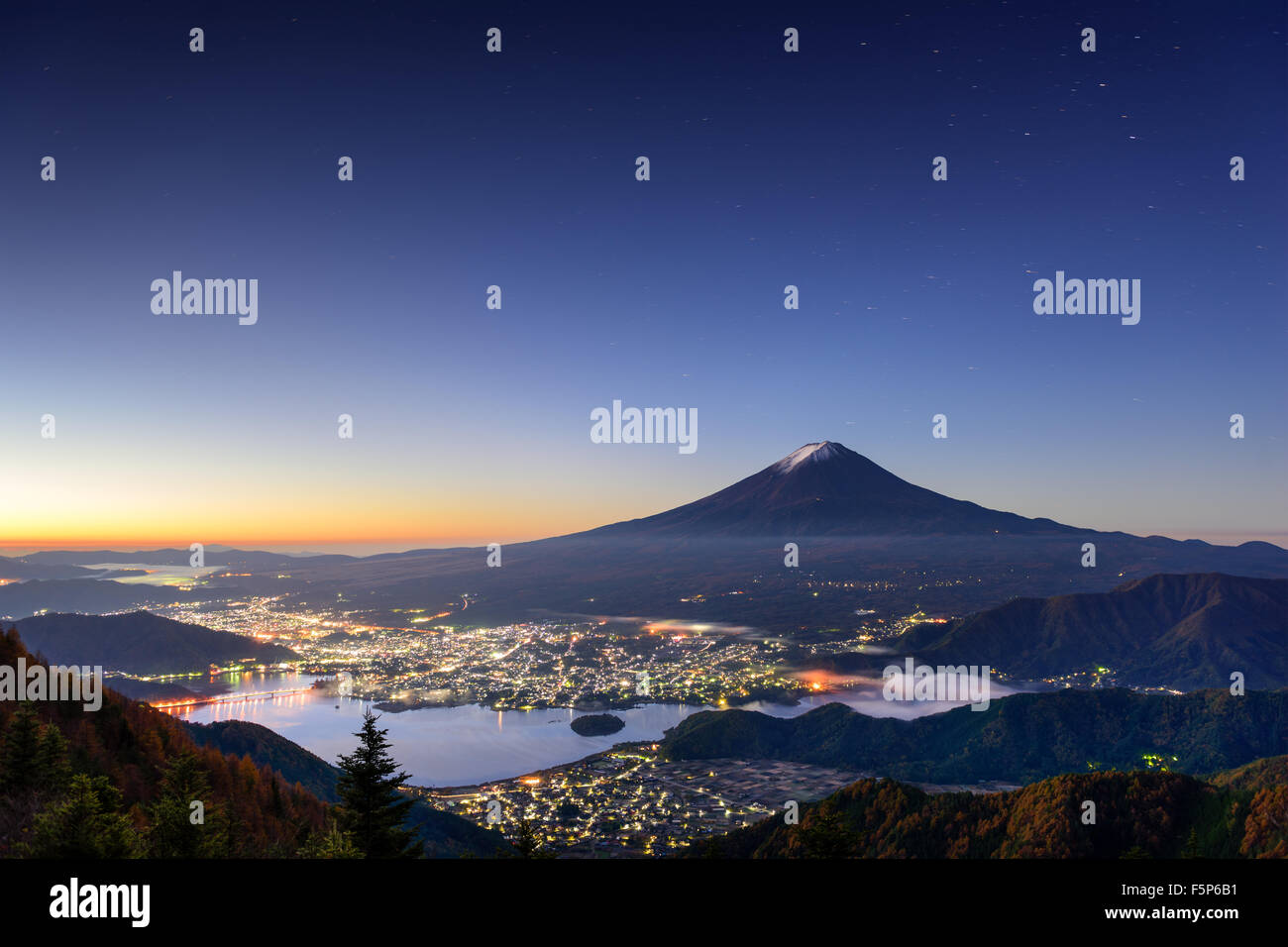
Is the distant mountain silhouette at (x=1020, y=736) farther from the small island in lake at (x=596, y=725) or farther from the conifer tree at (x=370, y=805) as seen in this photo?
the conifer tree at (x=370, y=805)

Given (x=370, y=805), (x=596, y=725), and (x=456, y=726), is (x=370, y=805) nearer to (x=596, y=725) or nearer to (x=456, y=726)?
(x=456, y=726)

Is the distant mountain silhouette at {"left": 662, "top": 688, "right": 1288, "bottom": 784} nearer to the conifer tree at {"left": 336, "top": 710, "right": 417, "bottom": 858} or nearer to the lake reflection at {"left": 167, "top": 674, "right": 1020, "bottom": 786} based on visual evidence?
the lake reflection at {"left": 167, "top": 674, "right": 1020, "bottom": 786}

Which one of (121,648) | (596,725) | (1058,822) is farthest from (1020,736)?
(121,648)

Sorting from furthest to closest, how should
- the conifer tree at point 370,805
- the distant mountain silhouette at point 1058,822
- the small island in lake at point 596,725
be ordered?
1. the small island in lake at point 596,725
2. the distant mountain silhouette at point 1058,822
3. the conifer tree at point 370,805

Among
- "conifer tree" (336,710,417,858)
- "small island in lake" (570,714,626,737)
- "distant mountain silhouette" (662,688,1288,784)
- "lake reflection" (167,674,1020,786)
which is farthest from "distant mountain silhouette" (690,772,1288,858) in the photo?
"small island in lake" (570,714,626,737)

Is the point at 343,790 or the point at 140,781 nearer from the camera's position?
the point at 343,790

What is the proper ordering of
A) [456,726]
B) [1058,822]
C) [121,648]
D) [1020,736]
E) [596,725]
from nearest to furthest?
[1058,822]
[456,726]
[1020,736]
[596,725]
[121,648]

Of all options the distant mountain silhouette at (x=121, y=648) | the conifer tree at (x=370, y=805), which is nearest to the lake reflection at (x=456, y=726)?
the distant mountain silhouette at (x=121, y=648)
